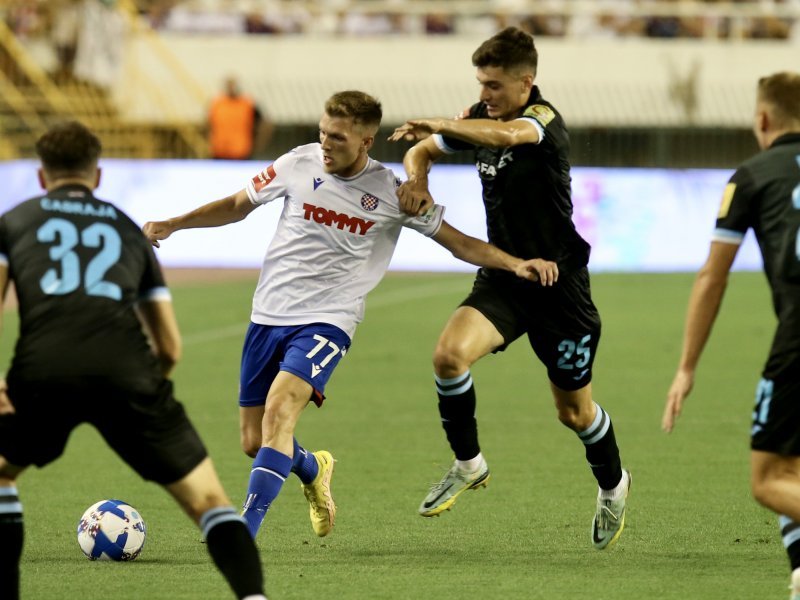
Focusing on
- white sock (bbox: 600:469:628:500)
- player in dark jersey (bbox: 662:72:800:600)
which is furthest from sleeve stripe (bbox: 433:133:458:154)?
player in dark jersey (bbox: 662:72:800:600)

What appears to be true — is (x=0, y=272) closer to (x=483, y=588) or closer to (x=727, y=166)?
(x=483, y=588)

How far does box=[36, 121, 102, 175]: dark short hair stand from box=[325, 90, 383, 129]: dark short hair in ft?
6.26

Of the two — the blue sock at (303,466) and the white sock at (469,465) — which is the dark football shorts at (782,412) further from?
the blue sock at (303,466)

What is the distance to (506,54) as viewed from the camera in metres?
7.11

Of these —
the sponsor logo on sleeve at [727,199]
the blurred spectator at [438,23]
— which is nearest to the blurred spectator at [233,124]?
the blurred spectator at [438,23]

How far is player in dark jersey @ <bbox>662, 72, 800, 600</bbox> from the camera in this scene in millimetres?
5258

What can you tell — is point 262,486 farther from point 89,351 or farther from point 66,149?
point 66,149

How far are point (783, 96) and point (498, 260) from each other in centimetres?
196

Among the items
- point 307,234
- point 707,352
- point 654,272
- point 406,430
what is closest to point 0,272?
point 307,234

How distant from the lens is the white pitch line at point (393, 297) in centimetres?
1591

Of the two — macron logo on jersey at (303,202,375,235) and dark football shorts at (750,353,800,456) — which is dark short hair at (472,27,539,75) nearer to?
macron logo on jersey at (303,202,375,235)

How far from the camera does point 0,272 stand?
199 inches

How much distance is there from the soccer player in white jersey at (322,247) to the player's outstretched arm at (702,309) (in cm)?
156

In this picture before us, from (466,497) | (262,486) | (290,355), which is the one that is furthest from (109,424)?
(466,497)
